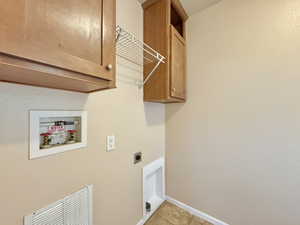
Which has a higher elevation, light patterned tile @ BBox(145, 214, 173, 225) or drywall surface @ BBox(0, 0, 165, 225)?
drywall surface @ BBox(0, 0, 165, 225)

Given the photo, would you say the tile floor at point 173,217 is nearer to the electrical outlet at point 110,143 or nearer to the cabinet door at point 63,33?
the electrical outlet at point 110,143

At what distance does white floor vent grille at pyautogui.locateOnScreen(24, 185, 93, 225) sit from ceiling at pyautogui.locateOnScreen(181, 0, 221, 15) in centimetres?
205

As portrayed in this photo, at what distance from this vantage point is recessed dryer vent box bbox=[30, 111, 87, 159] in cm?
76

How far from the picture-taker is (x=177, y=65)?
151 centimetres

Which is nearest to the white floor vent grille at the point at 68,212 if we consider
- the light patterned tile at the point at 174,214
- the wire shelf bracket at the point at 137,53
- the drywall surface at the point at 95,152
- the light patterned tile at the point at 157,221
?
the drywall surface at the point at 95,152

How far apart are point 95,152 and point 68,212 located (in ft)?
1.30

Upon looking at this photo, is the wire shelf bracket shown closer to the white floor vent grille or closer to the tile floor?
the white floor vent grille

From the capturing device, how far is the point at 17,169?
0.70 metres

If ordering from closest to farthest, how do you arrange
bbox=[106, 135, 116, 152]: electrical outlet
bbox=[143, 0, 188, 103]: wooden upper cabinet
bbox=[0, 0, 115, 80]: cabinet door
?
bbox=[0, 0, 115, 80]: cabinet door, bbox=[106, 135, 116, 152]: electrical outlet, bbox=[143, 0, 188, 103]: wooden upper cabinet

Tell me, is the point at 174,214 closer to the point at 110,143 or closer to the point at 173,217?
the point at 173,217

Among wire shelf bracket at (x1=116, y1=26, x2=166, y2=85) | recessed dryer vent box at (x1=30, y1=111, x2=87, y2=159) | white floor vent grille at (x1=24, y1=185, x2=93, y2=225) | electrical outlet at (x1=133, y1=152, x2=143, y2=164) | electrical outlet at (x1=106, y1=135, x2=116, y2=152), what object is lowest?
white floor vent grille at (x1=24, y1=185, x2=93, y2=225)

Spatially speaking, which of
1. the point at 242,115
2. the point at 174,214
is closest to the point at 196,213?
the point at 174,214

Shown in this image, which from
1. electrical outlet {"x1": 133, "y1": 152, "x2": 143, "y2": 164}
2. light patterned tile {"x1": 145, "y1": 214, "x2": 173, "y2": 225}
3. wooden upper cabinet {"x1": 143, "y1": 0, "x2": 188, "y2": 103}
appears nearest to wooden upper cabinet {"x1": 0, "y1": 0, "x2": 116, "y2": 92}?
wooden upper cabinet {"x1": 143, "y1": 0, "x2": 188, "y2": 103}

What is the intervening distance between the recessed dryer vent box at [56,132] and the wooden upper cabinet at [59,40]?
20 centimetres
